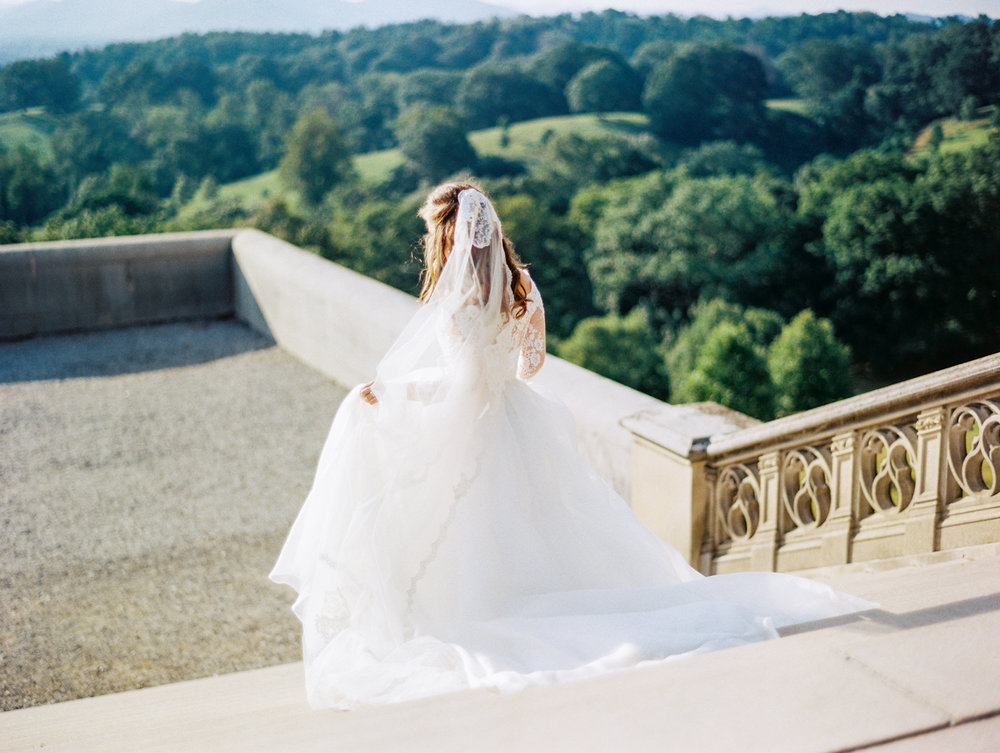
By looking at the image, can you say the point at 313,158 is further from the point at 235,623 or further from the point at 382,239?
the point at 235,623

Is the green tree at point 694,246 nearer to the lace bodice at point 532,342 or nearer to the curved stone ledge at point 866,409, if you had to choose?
the curved stone ledge at point 866,409

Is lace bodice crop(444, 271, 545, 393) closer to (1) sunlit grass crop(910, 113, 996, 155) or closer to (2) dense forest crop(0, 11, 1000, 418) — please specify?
(2) dense forest crop(0, 11, 1000, 418)

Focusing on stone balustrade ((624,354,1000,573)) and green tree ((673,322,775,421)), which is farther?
green tree ((673,322,775,421))

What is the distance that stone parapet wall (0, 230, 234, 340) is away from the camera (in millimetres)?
8492

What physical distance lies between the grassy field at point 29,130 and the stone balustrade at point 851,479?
152ft

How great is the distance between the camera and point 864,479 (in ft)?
11.6

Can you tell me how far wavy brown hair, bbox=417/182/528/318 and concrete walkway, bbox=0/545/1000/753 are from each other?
1.42 m

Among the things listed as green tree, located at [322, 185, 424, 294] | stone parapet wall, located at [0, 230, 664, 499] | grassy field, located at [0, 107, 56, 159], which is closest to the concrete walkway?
stone parapet wall, located at [0, 230, 664, 499]

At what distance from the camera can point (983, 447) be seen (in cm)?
309

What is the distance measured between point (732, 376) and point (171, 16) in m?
33.0

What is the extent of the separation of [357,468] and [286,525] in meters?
2.25

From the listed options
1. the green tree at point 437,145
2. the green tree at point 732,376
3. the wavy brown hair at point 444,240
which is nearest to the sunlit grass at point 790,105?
the green tree at point 732,376

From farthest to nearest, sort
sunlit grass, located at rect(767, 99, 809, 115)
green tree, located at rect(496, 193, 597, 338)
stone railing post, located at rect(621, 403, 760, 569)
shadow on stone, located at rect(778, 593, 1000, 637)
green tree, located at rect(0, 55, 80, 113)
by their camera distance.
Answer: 1. green tree, located at rect(496, 193, 597, 338)
2. sunlit grass, located at rect(767, 99, 809, 115)
3. green tree, located at rect(0, 55, 80, 113)
4. stone railing post, located at rect(621, 403, 760, 569)
5. shadow on stone, located at rect(778, 593, 1000, 637)

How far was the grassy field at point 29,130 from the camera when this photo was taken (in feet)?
143
